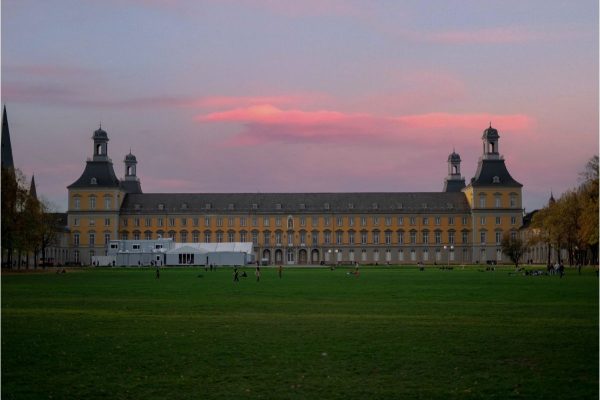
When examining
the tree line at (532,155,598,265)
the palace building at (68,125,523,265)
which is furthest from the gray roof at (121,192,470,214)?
the tree line at (532,155,598,265)

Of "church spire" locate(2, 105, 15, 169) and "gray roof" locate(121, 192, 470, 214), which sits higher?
"church spire" locate(2, 105, 15, 169)

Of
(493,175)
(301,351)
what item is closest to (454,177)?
(493,175)

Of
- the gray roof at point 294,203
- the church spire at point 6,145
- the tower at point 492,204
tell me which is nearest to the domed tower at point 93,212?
the gray roof at point 294,203

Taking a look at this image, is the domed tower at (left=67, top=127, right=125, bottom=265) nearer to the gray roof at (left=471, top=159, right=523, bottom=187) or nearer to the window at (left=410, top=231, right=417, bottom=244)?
the window at (left=410, top=231, right=417, bottom=244)

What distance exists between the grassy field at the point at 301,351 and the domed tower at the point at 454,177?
111285 millimetres

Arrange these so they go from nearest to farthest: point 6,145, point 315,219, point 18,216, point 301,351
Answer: point 301,351, point 18,216, point 6,145, point 315,219

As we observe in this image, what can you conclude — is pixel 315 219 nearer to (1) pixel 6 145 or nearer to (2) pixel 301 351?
(1) pixel 6 145

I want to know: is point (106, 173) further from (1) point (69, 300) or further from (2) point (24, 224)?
(1) point (69, 300)

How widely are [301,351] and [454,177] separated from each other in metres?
124

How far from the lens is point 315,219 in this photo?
4938 inches

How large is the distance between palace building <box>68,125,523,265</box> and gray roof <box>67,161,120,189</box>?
146mm

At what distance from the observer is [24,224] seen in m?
63.8

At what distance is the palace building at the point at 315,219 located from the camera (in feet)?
400

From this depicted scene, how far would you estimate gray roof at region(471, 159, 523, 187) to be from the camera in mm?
121500
